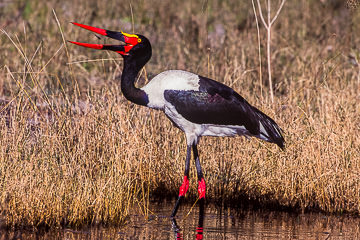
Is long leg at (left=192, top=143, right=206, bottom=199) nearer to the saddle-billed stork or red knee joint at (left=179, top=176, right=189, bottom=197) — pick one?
the saddle-billed stork

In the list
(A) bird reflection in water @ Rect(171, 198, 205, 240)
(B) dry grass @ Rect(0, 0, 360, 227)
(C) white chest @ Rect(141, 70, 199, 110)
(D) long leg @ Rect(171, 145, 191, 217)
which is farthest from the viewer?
(D) long leg @ Rect(171, 145, 191, 217)

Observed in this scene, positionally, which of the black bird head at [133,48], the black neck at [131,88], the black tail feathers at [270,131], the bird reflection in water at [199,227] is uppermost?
the black bird head at [133,48]

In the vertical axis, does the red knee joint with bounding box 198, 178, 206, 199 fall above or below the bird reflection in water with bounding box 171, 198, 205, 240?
above

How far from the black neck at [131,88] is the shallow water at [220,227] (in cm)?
102

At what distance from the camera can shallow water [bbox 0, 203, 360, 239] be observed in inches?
234

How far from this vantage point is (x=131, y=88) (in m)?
6.87

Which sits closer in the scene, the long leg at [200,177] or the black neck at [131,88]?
the black neck at [131,88]

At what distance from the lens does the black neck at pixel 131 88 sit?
22.4 ft

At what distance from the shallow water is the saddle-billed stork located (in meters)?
0.23

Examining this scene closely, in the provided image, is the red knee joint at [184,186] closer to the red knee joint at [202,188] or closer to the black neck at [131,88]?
the red knee joint at [202,188]

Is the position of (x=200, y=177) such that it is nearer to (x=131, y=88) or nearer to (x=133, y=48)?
(x=131, y=88)

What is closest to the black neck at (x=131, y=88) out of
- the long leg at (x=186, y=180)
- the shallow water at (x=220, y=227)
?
the long leg at (x=186, y=180)

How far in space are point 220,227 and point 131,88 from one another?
1.49 metres

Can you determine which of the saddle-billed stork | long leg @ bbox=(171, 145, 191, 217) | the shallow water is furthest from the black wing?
Result: the shallow water
